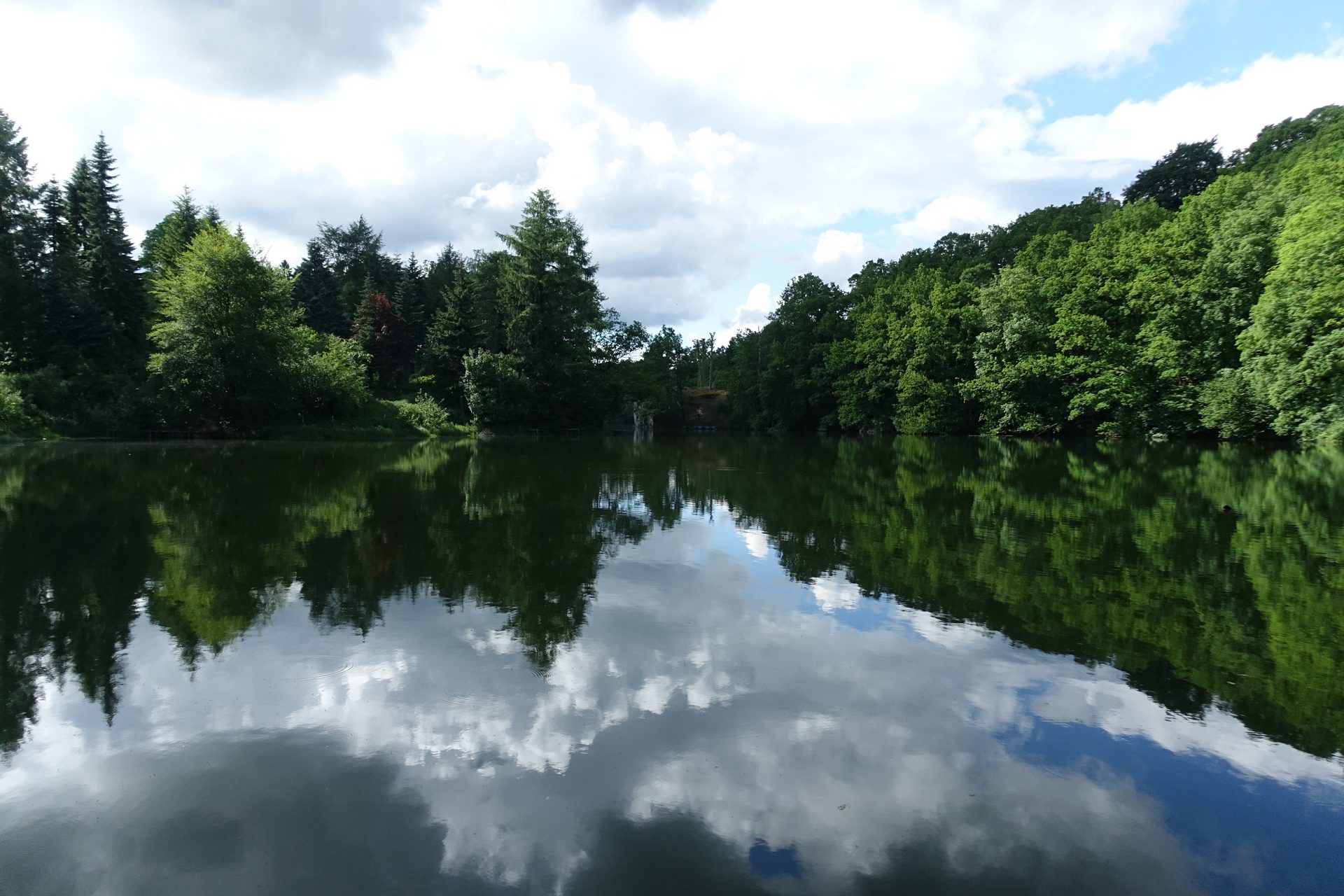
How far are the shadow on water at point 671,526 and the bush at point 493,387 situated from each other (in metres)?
26.8

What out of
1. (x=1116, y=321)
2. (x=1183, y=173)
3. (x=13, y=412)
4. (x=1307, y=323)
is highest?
(x=1183, y=173)

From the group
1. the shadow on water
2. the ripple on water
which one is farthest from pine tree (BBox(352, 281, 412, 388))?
the ripple on water

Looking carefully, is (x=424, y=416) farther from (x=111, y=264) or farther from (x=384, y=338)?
(x=111, y=264)

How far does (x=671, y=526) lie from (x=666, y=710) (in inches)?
293

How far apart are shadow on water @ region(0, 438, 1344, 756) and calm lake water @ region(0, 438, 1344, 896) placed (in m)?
0.07

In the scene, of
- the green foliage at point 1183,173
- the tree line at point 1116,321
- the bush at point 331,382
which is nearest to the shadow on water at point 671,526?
the tree line at point 1116,321

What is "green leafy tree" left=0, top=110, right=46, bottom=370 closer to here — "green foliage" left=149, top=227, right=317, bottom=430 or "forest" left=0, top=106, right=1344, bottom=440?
"forest" left=0, top=106, right=1344, bottom=440

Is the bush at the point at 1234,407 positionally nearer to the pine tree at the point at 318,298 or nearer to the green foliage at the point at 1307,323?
→ the green foliage at the point at 1307,323

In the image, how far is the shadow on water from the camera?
564 centimetres

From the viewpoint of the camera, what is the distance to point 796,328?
219ft

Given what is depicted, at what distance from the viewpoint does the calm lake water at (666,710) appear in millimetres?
3180

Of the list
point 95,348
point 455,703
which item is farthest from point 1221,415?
point 95,348

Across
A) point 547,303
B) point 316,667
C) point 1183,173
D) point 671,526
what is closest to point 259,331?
point 547,303

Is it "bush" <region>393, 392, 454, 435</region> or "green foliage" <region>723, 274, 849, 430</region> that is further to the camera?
"green foliage" <region>723, 274, 849, 430</region>
